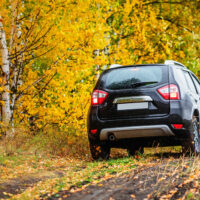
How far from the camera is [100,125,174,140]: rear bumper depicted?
7.43m

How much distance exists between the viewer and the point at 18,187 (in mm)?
5652

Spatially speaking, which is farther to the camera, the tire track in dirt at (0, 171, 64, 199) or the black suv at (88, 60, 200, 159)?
the black suv at (88, 60, 200, 159)

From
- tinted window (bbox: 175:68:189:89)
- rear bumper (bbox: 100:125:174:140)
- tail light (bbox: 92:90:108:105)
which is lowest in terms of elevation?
rear bumper (bbox: 100:125:174:140)

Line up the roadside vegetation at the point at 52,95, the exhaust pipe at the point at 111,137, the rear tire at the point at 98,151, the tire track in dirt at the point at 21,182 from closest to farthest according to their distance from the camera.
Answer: the tire track in dirt at the point at 21,182 → the roadside vegetation at the point at 52,95 → the exhaust pipe at the point at 111,137 → the rear tire at the point at 98,151

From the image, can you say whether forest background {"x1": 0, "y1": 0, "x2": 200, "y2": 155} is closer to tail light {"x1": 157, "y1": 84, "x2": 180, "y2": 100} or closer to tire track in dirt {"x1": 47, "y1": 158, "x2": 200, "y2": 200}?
tail light {"x1": 157, "y1": 84, "x2": 180, "y2": 100}

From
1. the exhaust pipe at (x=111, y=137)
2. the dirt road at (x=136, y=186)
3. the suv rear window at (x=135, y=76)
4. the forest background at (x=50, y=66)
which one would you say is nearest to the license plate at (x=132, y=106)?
the suv rear window at (x=135, y=76)

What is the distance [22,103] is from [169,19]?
30.5 feet

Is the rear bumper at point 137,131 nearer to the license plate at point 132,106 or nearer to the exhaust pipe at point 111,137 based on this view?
the exhaust pipe at point 111,137

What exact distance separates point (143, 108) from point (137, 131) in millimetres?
423

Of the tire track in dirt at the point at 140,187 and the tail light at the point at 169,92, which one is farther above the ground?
the tail light at the point at 169,92

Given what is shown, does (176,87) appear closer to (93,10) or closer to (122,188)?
(122,188)

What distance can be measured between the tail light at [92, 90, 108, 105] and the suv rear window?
0.15 m

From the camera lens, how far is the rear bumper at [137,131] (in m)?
7.43

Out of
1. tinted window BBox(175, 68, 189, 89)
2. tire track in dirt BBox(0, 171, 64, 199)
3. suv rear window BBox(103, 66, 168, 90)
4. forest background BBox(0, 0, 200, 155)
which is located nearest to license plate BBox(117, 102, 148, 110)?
suv rear window BBox(103, 66, 168, 90)
